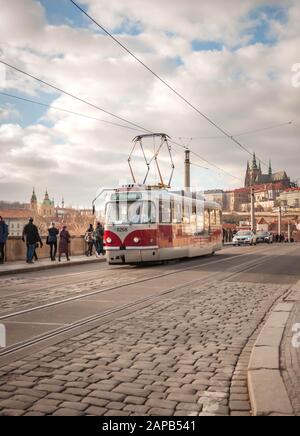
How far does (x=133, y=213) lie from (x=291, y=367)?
14.0m

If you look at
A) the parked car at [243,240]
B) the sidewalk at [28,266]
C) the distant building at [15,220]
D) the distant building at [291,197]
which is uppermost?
the distant building at [291,197]

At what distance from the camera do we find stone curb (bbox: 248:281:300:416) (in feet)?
12.4

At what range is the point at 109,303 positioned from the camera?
966 centimetres

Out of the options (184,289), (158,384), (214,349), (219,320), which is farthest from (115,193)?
(158,384)

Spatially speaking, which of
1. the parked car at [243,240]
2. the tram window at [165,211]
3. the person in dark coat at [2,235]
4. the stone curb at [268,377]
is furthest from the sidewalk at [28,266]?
the parked car at [243,240]

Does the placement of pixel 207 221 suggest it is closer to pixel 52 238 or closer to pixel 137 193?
pixel 137 193

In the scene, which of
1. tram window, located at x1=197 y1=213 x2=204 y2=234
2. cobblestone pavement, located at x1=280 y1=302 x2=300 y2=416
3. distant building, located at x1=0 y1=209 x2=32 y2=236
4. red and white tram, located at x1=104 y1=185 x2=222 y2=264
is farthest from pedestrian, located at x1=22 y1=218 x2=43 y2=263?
distant building, located at x1=0 y1=209 x2=32 y2=236

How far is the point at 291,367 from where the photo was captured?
492cm

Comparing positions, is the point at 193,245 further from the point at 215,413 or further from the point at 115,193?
the point at 215,413

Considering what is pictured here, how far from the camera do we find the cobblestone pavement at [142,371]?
4.12 metres

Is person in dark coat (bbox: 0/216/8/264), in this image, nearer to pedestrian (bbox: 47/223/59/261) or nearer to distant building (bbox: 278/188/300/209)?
pedestrian (bbox: 47/223/59/261)

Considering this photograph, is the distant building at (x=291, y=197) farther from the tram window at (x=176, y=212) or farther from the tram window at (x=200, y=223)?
the tram window at (x=176, y=212)

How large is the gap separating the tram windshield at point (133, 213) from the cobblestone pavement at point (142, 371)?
33.8 feet

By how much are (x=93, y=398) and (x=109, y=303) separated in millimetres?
5384
